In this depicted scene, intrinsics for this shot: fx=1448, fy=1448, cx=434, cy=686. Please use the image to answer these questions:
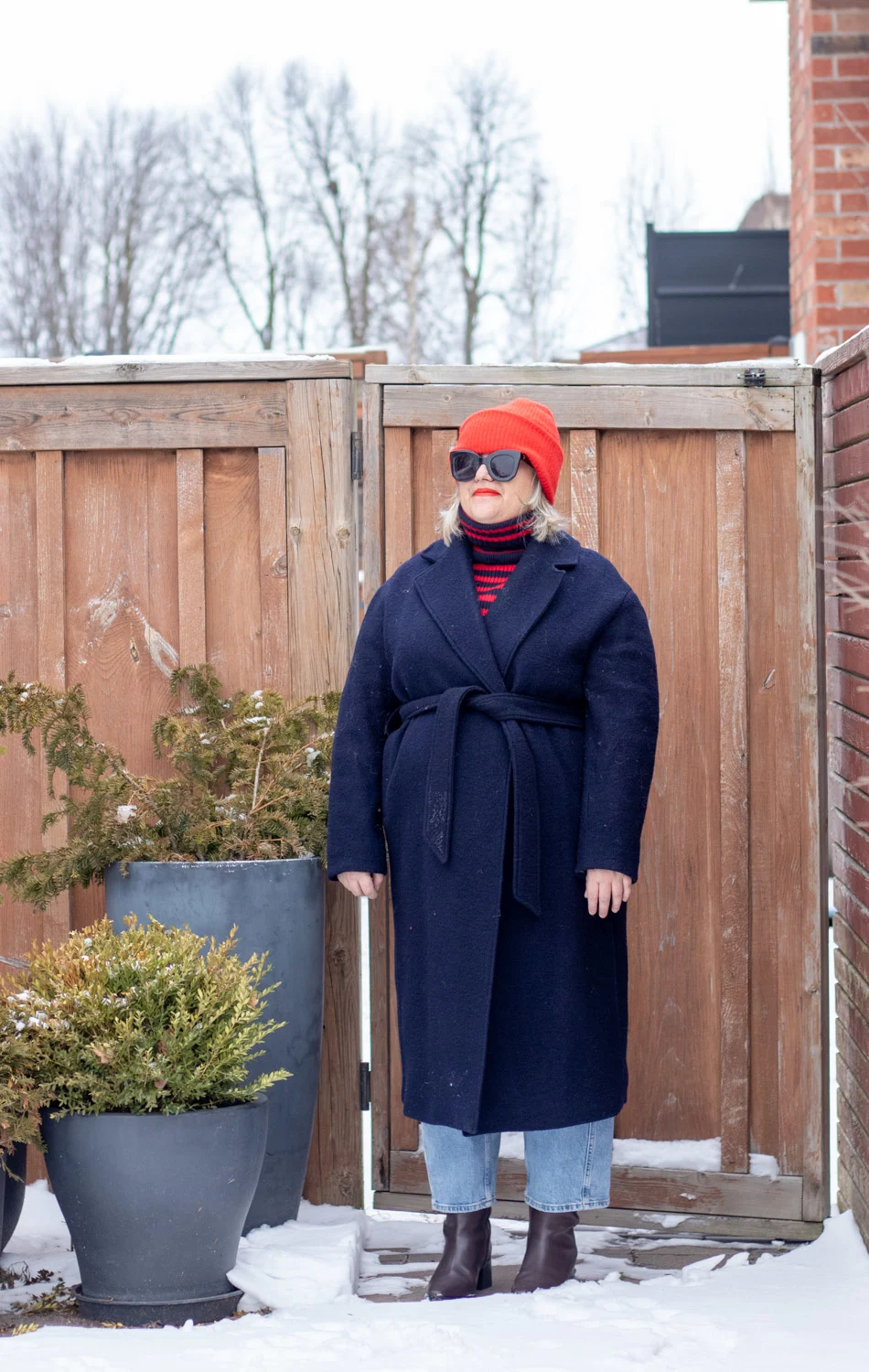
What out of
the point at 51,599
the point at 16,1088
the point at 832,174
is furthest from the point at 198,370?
the point at 832,174

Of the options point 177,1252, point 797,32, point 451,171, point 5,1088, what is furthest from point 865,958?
point 451,171

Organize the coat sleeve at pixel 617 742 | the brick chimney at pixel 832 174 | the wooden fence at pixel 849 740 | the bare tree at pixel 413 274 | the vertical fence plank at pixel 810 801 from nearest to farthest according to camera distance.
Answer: the coat sleeve at pixel 617 742 → the wooden fence at pixel 849 740 → the vertical fence plank at pixel 810 801 → the brick chimney at pixel 832 174 → the bare tree at pixel 413 274

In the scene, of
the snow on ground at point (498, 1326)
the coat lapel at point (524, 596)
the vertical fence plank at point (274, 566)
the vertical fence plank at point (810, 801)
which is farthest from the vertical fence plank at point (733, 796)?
the vertical fence plank at point (274, 566)

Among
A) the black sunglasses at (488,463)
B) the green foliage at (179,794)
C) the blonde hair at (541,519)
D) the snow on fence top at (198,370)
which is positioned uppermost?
the snow on fence top at (198,370)

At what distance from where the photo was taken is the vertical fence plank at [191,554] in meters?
3.65

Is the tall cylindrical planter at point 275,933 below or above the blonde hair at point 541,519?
below

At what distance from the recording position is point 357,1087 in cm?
363

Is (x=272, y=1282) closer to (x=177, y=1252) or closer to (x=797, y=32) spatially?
(x=177, y=1252)

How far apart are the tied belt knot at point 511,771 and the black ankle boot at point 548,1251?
0.65 metres

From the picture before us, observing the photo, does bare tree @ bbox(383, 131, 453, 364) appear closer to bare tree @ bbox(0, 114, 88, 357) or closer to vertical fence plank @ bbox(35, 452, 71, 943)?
bare tree @ bbox(0, 114, 88, 357)

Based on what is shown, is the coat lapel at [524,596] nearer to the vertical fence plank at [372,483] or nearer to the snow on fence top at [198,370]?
the vertical fence plank at [372,483]

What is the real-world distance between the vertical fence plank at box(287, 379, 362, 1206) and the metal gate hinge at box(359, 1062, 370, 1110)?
0.01 meters

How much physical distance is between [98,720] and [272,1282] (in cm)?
145

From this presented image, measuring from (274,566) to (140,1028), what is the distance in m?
1.33
